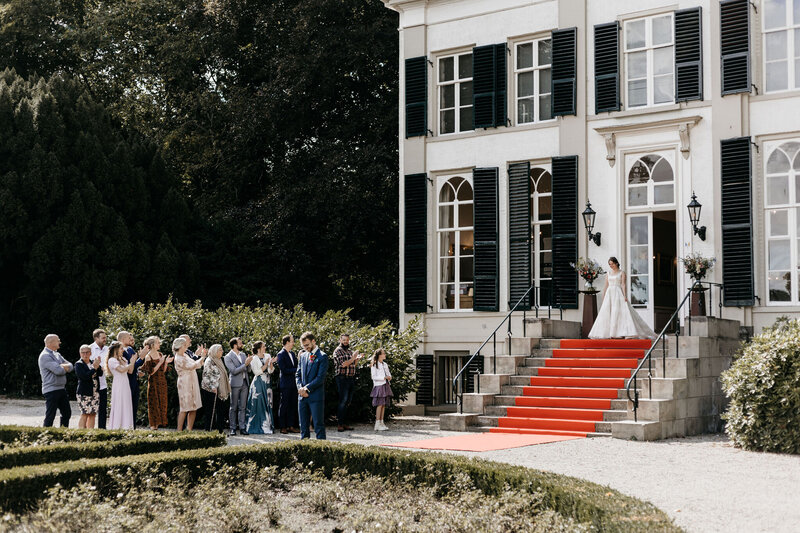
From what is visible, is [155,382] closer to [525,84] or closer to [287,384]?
[287,384]

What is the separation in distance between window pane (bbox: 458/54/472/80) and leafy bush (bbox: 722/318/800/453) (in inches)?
409

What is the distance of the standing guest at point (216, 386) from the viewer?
1542cm

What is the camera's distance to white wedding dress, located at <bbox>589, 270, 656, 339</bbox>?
17891mm

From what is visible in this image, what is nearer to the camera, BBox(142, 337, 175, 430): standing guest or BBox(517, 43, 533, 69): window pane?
BBox(142, 337, 175, 430): standing guest

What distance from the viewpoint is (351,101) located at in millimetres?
29000

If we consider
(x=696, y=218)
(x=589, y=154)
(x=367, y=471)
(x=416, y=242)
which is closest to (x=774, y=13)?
(x=696, y=218)

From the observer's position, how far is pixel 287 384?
628 inches

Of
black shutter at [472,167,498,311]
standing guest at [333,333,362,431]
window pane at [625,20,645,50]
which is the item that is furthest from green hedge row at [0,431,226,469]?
window pane at [625,20,645,50]

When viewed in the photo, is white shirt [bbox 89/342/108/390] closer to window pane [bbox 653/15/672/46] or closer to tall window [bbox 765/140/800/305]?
tall window [bbox 765/140/800/305]

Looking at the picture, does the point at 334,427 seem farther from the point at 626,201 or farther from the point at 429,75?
the point at 429,75

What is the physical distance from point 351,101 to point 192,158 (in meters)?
5.29

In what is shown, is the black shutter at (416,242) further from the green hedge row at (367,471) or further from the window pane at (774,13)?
the green hedge row at (367,471)

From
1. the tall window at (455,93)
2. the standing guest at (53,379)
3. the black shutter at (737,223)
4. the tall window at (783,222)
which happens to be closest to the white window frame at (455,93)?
the tall window at (455,93)

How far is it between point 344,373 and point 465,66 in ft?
28.7
